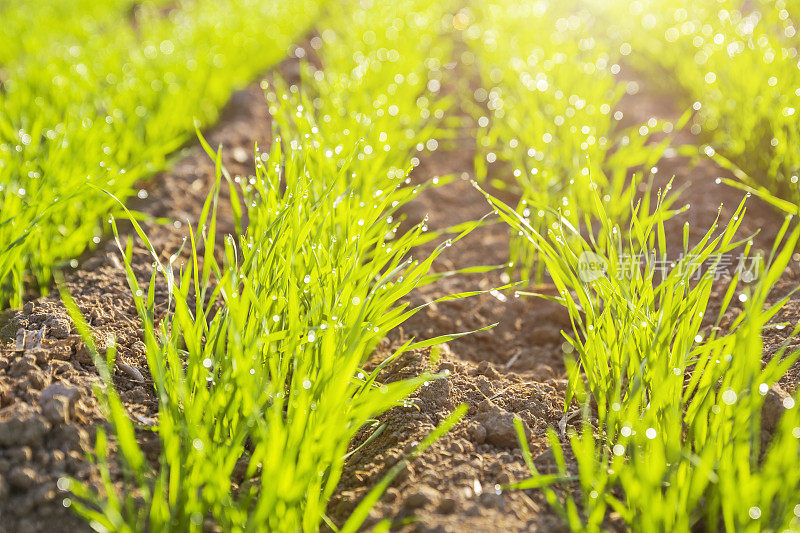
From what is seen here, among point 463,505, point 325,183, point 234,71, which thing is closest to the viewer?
point 463,505

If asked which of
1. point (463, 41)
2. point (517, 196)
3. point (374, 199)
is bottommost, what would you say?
point (517, 196)

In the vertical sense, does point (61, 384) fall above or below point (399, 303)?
above

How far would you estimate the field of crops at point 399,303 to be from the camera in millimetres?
1045

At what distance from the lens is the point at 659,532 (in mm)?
970

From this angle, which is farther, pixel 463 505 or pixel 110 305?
pixel 110 305

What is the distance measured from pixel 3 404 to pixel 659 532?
1210mm

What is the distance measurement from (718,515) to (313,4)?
5.23 m

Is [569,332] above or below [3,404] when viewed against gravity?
below

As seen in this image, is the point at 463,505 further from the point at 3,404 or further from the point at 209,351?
the point at 3,404

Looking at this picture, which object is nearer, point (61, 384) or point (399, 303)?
point (61, 384)

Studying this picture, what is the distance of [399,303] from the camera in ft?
6.19

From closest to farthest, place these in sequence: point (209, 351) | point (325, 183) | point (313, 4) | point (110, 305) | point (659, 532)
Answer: point (659, 532) → point (209, 351) → point (110, 305) → point (325, 183) → point (313, 4)

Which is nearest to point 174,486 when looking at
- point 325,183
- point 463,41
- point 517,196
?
point 325,183

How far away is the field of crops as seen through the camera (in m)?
1.04
